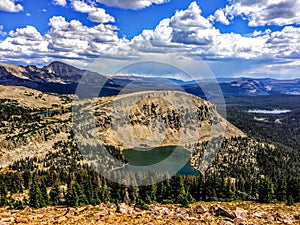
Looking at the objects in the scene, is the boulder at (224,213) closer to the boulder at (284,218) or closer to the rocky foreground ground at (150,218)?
the rocky foreground ground at (150,218)

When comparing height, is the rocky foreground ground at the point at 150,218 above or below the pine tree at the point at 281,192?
above

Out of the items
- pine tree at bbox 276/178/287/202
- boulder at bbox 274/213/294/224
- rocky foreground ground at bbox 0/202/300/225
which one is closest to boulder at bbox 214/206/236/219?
rocky foreground ground at bbox 0/202/300/225

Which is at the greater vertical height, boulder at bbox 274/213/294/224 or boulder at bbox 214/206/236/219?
boulder at bbox 214/206/236/219

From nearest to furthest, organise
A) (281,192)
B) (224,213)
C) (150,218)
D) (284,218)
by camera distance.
Result: (150,218)
(224,213)
(284,218)
(281,192)

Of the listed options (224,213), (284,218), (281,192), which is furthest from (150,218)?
(281,192)

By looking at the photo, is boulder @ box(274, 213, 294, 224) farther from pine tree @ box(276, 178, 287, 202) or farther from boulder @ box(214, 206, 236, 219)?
pine tree @ box(276, 178, 287, 202)

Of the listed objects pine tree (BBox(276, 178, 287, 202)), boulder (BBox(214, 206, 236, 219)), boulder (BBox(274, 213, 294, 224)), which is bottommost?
pine tree (BBox(276, 178, 287, 202))

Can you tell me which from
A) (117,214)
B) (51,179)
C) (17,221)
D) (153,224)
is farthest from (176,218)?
(51,179)

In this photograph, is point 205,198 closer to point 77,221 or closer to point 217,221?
point 217,221

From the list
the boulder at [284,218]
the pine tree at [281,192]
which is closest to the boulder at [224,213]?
the boulder at [284,218]

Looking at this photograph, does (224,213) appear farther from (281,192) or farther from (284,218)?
(281,192)

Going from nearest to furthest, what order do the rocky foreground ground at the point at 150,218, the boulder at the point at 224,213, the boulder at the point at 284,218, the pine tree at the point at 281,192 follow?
the rocky foreground ground at the point at 150,218, the boulder at the point at 284,218, the boulder at the point at 224,213, the pine tree at the point at 281,192
